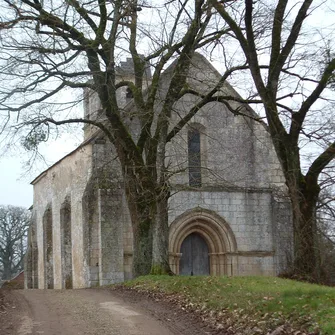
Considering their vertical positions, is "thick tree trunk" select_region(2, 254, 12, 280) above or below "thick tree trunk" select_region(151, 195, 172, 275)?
below

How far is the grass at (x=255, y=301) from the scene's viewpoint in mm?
9281

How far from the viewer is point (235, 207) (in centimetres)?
2377

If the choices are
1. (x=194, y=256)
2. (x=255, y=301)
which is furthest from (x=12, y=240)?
(x=255, y=301)

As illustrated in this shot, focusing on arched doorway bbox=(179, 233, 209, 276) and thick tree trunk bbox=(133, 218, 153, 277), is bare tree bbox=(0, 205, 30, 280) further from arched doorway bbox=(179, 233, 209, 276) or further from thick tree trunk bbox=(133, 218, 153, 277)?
thick tree trunk bbox=(133, 218, 153, 277)

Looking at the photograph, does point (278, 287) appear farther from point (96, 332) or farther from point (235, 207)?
point (235, 207)

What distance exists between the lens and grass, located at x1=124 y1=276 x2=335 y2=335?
30.5 ft

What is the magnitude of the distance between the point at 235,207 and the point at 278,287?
1102 centimetres

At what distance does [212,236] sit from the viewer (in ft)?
78.1

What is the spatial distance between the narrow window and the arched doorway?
2.12 m

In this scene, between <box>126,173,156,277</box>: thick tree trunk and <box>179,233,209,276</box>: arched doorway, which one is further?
<box>179,233,209,276</box>: arched doorway

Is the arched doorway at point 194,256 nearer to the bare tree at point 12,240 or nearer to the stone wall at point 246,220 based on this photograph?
the stone wall at point 246,220

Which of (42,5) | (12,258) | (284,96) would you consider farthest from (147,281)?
(12,258)

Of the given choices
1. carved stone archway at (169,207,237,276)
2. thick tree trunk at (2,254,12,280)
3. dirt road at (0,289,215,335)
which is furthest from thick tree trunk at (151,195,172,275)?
thick tree trunk at (2,254,12,280)

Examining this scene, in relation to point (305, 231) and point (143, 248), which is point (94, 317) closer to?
point (305, 231)
